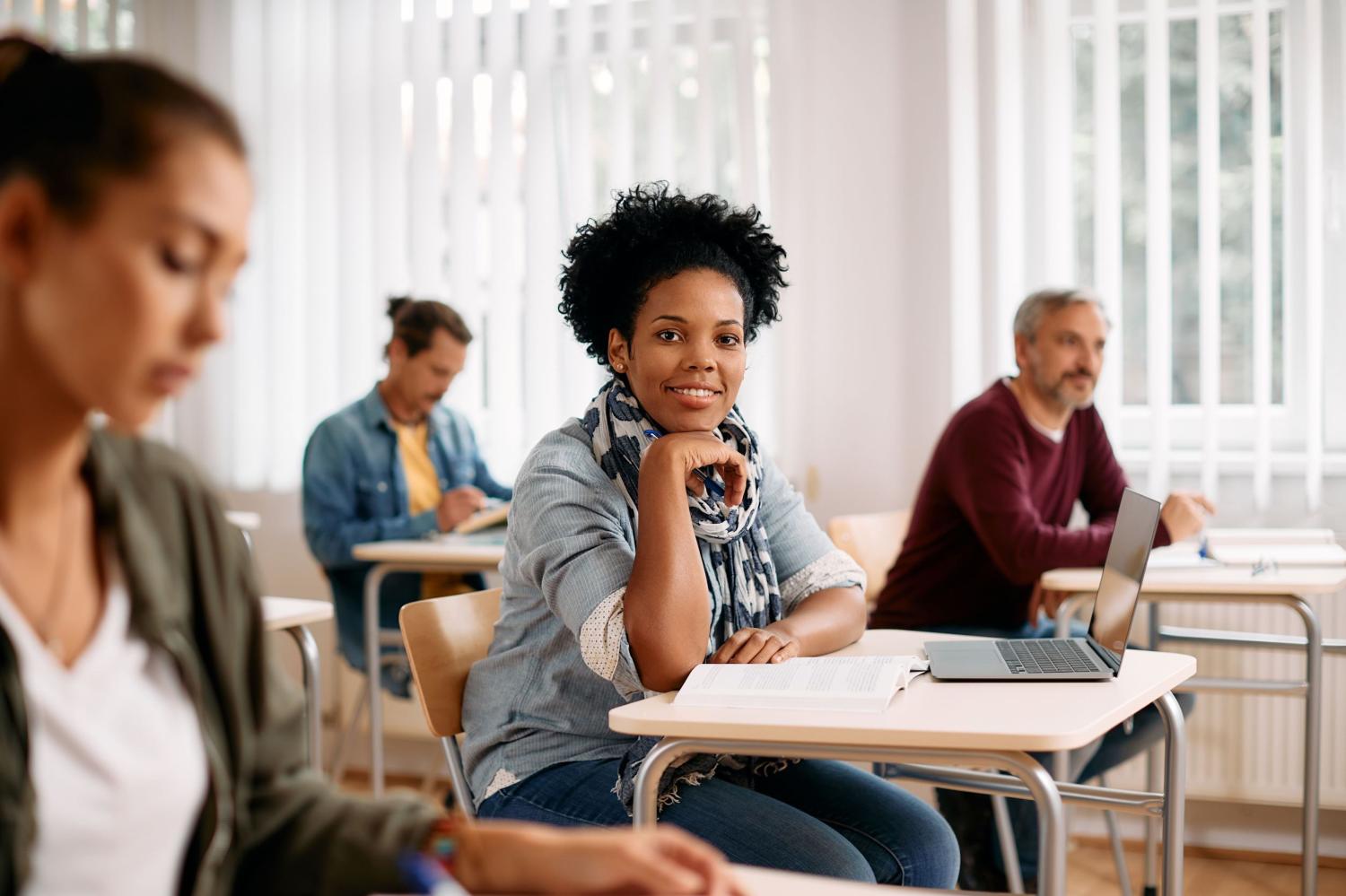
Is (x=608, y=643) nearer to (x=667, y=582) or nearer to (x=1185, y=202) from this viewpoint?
(x=667, y=582)

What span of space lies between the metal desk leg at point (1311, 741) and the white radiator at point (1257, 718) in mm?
551

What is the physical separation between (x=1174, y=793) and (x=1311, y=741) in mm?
1339

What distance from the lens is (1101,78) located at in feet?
11.5

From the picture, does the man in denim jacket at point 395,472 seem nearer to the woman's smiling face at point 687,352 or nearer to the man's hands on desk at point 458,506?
the man's hands on desk at point 458,506

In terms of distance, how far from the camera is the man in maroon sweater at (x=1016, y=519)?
282 centimetres

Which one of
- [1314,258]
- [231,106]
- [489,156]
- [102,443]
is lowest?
[102,443]

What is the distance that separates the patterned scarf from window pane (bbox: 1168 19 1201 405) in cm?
206

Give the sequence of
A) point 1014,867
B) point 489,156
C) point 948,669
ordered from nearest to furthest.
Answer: point 948,669 → point 1014,867 → point 489,156

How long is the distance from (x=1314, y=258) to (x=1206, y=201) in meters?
0.31

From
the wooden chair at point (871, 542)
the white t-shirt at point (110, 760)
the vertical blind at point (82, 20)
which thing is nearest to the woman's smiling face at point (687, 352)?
the white t-shirt at point (110, 760)

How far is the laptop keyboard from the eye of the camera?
5.30ft

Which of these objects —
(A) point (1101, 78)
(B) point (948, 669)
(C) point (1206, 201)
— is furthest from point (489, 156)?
(B) point (948, 669)

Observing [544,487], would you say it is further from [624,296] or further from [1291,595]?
[1291,595]

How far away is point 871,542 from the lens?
314cm
